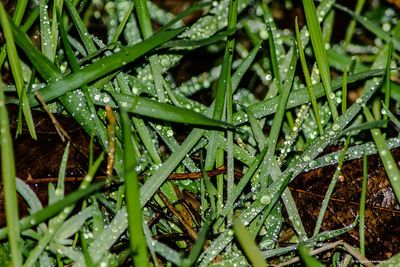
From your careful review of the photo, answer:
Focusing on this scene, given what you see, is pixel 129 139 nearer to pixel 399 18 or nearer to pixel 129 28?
pixel 129 28

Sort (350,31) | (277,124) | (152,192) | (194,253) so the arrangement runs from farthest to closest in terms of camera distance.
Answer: (350,31) < (277,124) < (152,192) < (194,253)

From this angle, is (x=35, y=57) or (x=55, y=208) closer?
(x=55, y=208)

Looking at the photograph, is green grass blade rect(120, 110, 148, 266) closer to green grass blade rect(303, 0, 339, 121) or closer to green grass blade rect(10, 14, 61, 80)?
green grass blade rect(10, 14, 61, 80)

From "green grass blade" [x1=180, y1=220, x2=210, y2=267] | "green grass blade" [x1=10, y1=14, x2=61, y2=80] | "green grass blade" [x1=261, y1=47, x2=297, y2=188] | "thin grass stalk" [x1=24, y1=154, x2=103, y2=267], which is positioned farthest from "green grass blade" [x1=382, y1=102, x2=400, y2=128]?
"green grass blade" [x1=10, y1=14, x2=61, y2=80]

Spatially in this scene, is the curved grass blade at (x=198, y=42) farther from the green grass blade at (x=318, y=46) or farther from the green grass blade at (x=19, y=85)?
the green grass blade at (x=19, y=85)

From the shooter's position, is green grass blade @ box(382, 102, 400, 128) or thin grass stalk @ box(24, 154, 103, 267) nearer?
thin grass stalk @ box(24, 154, 103, 267)

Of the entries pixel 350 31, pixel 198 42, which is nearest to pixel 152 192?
pixel 198 42

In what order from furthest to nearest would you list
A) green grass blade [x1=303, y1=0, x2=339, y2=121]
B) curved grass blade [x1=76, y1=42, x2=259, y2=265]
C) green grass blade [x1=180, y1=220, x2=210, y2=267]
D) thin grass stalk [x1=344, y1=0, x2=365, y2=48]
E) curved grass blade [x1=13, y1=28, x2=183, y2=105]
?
thin grass stalk [x1=344, y1=0, x2=365, y2=48]
green grass blade [x1=303, y1=0, x2=339, y2=121]
curved grass blade [x1=13, y1=28, x2=183, y2=105]
curved grass blade [x1=76, y1=42, x2=259, y2=265]
green grass blade [x1=180, y1=220, x2=210, y2=267]

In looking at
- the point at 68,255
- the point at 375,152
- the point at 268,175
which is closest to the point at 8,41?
the point at 68,255

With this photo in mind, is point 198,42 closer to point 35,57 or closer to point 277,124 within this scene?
point 277,124
